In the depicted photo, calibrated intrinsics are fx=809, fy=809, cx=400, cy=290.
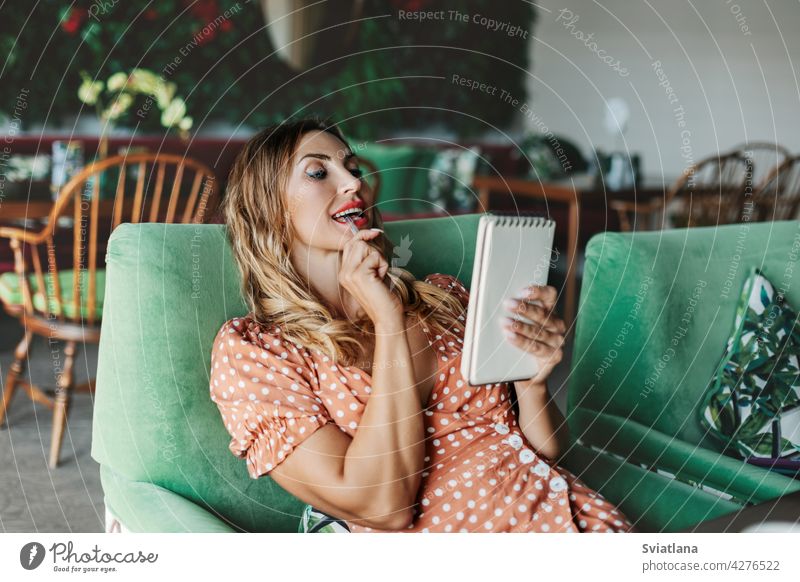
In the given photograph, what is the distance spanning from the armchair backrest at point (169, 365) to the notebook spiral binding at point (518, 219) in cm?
35

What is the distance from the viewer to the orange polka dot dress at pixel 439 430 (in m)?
0.90

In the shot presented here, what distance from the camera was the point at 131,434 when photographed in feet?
3.12

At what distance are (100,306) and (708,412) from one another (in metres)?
1.40

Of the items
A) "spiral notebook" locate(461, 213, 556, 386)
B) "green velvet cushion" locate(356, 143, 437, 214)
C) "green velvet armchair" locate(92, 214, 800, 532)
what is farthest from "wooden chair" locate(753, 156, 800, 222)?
"spiral notebook" locate(461, 213, 556, 386)

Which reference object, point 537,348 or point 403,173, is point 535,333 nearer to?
point 537,348

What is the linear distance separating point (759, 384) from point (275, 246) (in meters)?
0.78

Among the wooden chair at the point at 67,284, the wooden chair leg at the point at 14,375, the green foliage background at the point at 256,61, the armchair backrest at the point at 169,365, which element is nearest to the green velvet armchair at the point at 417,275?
the armchair backrest at the point at 169,365

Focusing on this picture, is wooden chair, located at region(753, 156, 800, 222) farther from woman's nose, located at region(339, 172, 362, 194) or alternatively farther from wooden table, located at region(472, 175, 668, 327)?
woman's nose, located at region(339, 172, 362, 194)

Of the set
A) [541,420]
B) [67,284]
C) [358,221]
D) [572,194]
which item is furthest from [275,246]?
[572,194]
